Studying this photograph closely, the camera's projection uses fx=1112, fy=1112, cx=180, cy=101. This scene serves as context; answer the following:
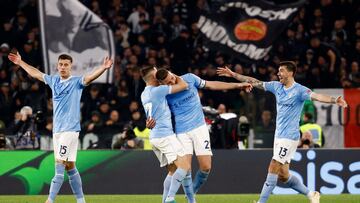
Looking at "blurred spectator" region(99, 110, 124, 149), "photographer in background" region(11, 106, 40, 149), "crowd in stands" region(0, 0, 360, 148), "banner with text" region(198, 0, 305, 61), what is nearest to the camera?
"photographer in background" region(11, 106, 40, 149)

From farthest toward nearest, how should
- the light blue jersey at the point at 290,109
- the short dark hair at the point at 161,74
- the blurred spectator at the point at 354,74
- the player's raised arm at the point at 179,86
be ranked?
the blurred spectator at the point at 354,74 → the light blue jersey at the point at 290,109 → the player's raised arm at the point at 179,86 → the short dark hair at the point at 161,74

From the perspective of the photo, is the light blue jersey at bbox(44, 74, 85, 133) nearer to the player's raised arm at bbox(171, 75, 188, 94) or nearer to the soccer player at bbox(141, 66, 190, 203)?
the soccer player at bbox(141, 66, 190, 203)

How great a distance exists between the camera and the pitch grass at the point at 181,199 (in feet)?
59.6

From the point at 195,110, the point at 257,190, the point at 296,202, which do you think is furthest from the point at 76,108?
the point at 257,190

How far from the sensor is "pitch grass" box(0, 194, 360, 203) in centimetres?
1816

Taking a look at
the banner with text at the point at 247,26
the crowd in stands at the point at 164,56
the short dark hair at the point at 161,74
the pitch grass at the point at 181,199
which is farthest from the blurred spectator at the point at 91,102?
the short dark hair at the point at 161,74

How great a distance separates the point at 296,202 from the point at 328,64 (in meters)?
7.58

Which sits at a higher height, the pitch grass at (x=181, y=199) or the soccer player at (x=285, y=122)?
the soccer player at (x=285, y=122)

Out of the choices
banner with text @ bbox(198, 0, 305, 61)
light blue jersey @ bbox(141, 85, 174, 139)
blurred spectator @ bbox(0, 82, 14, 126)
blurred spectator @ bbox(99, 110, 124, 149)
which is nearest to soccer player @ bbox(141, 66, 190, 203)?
light blue jersey @ bbox(141, 85, 174, 139)

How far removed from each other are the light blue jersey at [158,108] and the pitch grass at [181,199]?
259 cm

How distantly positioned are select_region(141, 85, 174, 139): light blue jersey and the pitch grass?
8.49 feet

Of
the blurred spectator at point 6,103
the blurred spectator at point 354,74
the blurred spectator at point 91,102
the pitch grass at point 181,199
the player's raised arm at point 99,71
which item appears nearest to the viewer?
the player's raised arm at point 99,71

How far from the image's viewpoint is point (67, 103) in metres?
15.6

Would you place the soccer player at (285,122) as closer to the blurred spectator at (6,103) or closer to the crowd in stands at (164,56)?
the crowd in stands at (164,56)
